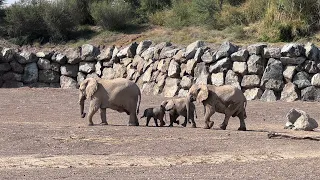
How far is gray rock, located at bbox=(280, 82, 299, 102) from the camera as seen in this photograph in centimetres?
2652

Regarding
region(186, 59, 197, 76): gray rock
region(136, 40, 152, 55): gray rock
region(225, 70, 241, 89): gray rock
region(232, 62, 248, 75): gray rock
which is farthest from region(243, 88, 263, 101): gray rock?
region(136, 40, 152, 55): gray rock

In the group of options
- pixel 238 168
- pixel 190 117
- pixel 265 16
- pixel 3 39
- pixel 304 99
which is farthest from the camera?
pixel 3 39

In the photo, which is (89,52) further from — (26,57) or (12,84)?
(12,84)

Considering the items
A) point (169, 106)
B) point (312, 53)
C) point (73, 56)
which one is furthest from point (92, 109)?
point (73, 56)

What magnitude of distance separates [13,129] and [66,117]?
206 inches

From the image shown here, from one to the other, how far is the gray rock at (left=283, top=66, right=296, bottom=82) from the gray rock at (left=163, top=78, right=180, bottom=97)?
4737 millimetres

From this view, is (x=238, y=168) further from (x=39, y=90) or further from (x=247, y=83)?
(x=39, y=90)

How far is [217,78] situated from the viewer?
92.8ft

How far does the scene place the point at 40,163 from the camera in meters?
12.4

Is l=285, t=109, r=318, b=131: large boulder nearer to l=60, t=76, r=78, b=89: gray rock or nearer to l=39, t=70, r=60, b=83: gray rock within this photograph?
l=60, t=76, r=78, b=89: gray rock

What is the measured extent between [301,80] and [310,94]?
0.67 meters

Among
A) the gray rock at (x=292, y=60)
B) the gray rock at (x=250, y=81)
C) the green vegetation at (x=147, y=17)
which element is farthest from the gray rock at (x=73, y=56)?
the gray rock at (x=292, y=60)

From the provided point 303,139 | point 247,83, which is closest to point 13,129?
point 303,139

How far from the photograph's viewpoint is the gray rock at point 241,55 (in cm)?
2776
